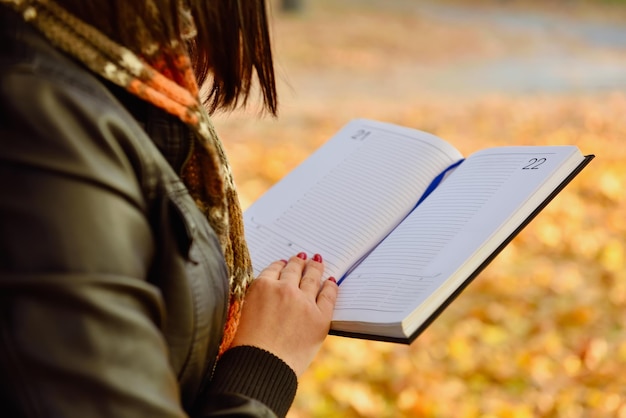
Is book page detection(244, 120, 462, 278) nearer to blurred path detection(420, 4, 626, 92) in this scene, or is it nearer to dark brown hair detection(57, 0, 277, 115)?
dark brown hair detection(57, 0, 277, 115)

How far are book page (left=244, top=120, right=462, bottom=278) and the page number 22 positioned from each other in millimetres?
221

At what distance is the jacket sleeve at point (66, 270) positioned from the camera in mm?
772

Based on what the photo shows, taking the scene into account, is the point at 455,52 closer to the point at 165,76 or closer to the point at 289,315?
the point at 289,315

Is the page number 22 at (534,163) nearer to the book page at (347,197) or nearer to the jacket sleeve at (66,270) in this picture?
the book page at (347,197)

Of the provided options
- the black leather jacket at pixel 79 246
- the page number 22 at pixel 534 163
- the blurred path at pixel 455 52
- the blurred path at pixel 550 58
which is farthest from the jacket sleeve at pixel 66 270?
the blurred path at pixel 550 58

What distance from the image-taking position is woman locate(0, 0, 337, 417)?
777 millimetres

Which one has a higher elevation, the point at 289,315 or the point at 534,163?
the point at 534,163

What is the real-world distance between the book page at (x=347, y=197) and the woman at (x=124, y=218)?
29 cm

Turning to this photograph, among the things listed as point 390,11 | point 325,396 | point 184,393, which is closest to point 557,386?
point 325,396

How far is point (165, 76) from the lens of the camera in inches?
39.4

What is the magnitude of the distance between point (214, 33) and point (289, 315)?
42cm

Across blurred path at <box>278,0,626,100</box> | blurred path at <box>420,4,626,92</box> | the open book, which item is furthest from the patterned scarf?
blurred path at <box>420,4,626,92</box>

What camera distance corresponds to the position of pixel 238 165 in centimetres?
499

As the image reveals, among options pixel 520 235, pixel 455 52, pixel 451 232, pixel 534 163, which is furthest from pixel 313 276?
pixel 455 52
